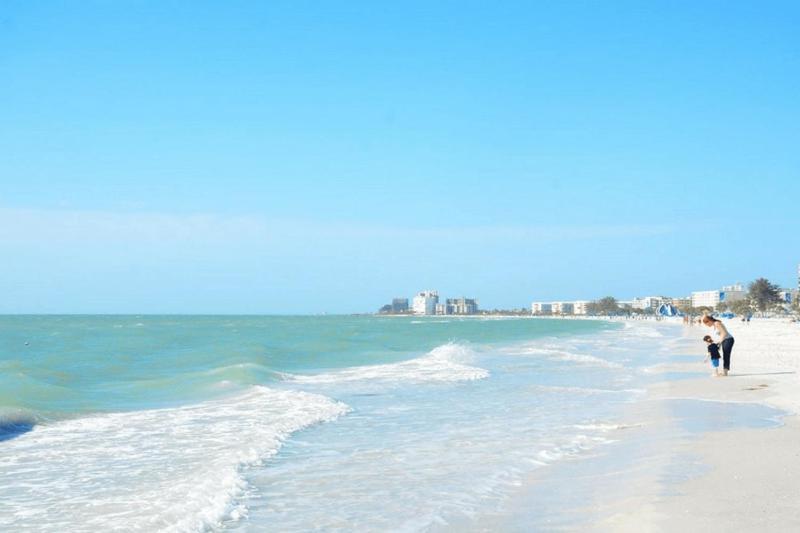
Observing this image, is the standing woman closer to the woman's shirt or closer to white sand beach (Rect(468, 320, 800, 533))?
the woman's shirt

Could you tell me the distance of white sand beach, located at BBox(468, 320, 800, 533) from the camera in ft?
18.3

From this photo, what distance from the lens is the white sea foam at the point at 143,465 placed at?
638cm

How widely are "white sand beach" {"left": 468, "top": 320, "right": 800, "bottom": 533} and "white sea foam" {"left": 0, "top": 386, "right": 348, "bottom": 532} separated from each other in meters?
2.80

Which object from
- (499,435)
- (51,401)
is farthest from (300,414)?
(51,401)

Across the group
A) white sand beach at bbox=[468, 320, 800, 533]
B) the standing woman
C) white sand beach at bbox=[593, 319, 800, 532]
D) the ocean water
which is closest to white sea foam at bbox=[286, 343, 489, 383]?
the ocean water

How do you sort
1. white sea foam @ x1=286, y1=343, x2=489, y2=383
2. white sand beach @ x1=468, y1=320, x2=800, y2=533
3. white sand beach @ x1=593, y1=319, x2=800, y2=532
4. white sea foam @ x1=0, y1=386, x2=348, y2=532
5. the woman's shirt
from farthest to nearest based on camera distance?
white sea foam @ x1=286, y1=343, x2=489, y2=383, the woman's shirt, white sea foam @ x1=0, y1=386, x2=348, y2=532, white sand beach @ x1=468, y1=320, x2=800, y2=533, white sand beach @ x1=593, y1=319, x2=800, y2=532

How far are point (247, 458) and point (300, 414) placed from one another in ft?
12.9

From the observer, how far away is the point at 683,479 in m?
6.93

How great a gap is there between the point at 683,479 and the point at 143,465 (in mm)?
5863

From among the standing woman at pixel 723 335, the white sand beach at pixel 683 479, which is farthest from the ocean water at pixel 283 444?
the standing woman at pixel 723 335

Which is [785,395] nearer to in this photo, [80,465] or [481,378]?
[481,378]

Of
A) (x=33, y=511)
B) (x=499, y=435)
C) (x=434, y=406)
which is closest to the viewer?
(x=33, y=511)

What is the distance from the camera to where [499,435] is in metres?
10.3

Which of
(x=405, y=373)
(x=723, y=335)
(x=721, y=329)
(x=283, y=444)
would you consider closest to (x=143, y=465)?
(x=283, y=444)
